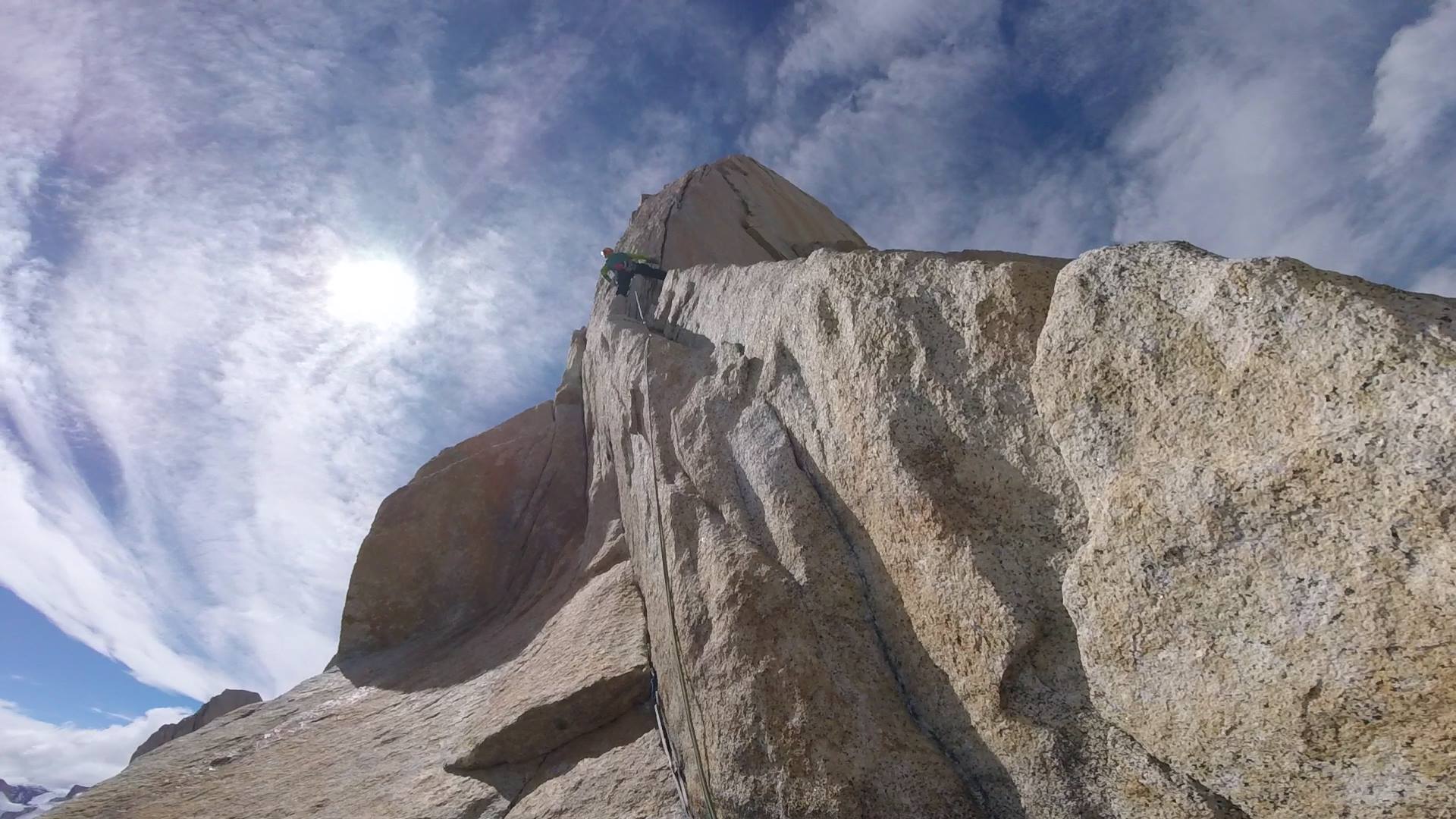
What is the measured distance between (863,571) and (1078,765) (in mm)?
Result: 2120

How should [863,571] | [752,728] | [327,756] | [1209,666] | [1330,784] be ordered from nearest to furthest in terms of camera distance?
1. [1330,784]
2. [1209,666]
3. [752,728]
4. [863,571]
5. [327,756]

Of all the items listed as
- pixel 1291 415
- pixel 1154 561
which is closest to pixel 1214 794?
pixel 1154 561

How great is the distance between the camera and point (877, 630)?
6.01m

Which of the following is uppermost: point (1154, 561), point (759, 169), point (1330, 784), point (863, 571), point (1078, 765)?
point (759, 169)

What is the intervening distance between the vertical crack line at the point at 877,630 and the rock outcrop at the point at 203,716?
95.7 feet

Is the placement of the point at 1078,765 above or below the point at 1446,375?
below

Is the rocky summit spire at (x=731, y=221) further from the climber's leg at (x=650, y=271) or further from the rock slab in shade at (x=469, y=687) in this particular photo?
the rock slab in shade at (x=469, y=687)

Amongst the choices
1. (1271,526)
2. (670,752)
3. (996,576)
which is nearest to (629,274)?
(670,752)

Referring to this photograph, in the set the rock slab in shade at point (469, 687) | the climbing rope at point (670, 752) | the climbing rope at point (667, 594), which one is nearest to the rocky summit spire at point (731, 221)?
the rock slab in shade at point (469, 687)

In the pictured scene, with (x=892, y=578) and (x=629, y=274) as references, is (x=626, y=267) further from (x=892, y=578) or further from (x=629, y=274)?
(x=892, y=578)

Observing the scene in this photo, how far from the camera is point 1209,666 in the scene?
376cm

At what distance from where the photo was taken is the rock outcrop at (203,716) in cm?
2878

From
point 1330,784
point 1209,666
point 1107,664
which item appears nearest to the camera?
point 1330,784

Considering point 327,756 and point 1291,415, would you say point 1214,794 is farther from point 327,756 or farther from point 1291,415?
point 327,756
